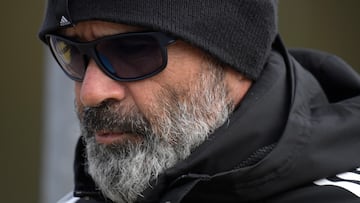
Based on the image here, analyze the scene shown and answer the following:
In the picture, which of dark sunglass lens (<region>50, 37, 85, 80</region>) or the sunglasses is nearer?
Answer: the sunglasses

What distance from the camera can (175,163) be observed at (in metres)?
2.36

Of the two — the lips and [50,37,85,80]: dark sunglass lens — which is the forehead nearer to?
[50,37,85,80]: dark sunglass lens

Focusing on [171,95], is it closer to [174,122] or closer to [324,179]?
[174,122]

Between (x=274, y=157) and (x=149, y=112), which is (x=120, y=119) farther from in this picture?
(x=274, y=157)

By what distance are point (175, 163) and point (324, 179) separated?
436 mm

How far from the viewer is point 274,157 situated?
2.21 metres

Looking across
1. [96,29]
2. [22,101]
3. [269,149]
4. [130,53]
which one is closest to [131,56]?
[130,53]

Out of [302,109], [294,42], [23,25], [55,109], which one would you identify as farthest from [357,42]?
[302,109]

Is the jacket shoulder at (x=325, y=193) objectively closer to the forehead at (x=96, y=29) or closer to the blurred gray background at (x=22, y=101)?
the forehead at (x=96, y=29)

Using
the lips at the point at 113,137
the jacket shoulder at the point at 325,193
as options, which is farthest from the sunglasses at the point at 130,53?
the jacket shoulder at the point at 325,193

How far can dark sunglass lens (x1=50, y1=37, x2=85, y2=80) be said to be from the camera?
2459 millimetres

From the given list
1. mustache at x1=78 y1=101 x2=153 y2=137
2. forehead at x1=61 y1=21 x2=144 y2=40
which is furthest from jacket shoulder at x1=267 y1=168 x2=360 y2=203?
forehead at x1=61 y1=21 x2=144 y2=40

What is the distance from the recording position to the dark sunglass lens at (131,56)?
7.68 ft

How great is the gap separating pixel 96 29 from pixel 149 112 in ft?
0.97
